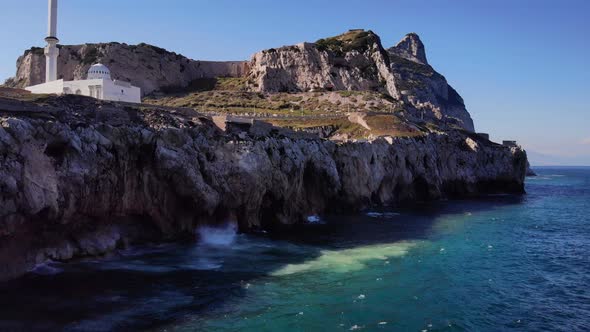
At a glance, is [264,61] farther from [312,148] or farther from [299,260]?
[299,260]

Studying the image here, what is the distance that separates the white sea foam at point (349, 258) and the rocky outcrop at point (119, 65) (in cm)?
13872

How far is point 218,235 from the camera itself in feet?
172

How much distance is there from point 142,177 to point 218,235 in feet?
34.7

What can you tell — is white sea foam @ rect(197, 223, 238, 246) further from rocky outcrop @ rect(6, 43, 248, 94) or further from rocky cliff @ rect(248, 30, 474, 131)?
rocky outcrop @ rect(6, 43, 248, 94)

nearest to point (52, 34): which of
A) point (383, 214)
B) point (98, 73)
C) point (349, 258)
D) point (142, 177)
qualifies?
point (98, 73)

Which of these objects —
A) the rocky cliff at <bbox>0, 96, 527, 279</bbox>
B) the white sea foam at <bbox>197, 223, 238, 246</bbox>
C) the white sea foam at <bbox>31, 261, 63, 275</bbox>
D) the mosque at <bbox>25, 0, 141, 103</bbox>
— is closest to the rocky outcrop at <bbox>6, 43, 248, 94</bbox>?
the mosque at <bbox>25, 0, 141, 103</bbox>

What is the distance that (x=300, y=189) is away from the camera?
6925 centimetres

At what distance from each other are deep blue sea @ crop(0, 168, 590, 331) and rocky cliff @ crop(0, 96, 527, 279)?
10.9 feet

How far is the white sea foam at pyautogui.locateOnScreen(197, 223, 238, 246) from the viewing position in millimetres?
49969

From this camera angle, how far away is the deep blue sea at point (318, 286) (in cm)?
2803

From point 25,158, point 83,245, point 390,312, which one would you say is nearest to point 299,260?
point 390,312

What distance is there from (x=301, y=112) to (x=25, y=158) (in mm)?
104321

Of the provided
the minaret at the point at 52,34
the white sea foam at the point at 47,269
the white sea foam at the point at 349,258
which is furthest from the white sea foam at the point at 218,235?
the minaret at the point at 52,34

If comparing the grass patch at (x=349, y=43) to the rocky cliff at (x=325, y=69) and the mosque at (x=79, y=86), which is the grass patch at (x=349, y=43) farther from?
the mosque at (x=79, y=86)
